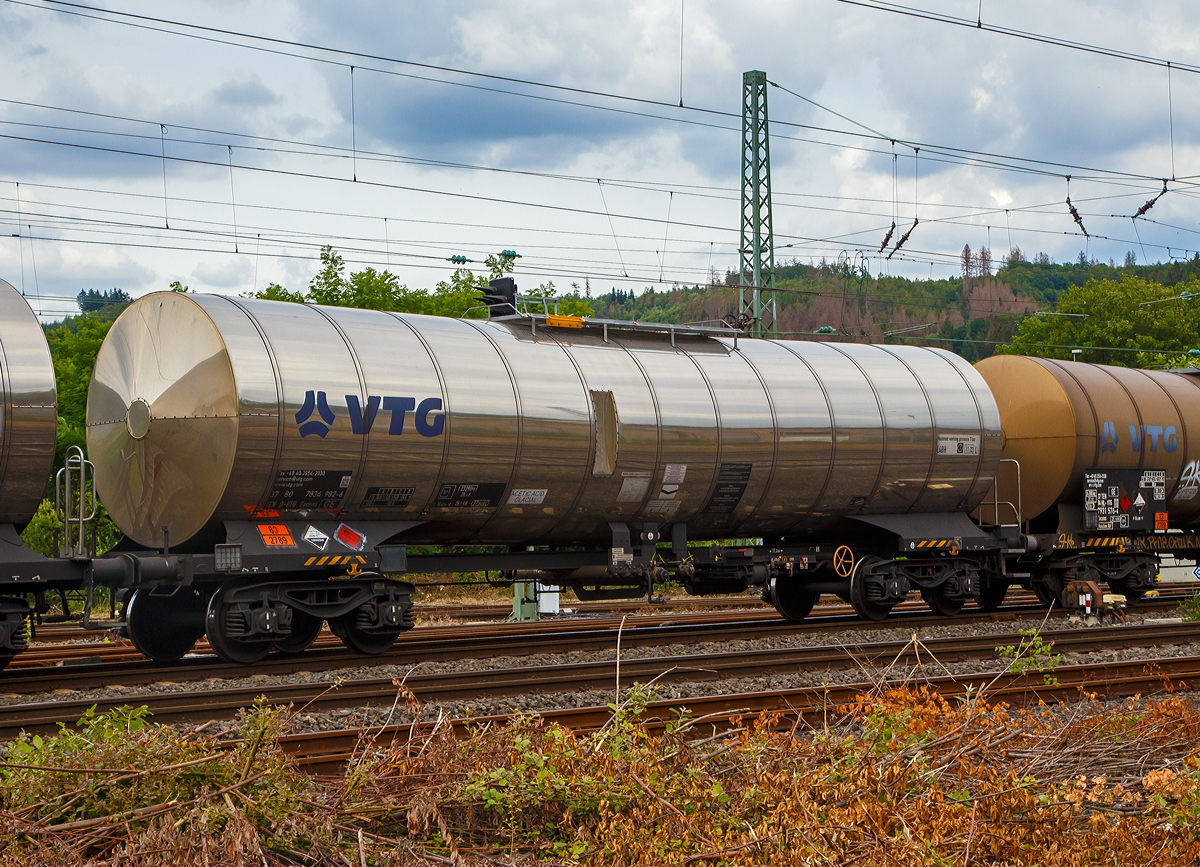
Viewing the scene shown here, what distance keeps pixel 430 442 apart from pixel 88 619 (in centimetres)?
399

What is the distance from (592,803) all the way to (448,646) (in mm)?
8419

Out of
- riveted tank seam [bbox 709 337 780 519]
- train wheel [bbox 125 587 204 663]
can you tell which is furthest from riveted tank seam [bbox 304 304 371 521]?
riveted tank seam [bbox 709 337 780 519]

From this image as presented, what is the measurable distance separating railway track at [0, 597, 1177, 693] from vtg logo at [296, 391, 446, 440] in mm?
2674

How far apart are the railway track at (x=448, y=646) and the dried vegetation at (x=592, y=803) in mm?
5897

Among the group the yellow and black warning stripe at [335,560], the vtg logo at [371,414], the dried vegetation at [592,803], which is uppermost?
the vtg logo at [371,414]

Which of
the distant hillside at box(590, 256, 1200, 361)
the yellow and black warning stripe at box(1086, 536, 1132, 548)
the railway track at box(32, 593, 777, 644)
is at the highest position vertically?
the distant hillside at box(590, 256, 1200, 361)

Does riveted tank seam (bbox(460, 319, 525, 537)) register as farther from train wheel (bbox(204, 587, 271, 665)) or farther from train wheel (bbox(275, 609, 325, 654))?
train wheel (bbox(204, 587, 271, 665))

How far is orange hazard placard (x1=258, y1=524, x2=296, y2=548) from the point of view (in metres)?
12.0

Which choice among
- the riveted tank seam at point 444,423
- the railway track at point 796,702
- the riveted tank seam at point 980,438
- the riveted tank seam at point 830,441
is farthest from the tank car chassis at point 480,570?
the railway track at point 796,702

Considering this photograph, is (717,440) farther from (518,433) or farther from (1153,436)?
(1153,436)

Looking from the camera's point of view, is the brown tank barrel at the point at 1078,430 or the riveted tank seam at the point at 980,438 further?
the brown tank barrel at the point at 1078,430

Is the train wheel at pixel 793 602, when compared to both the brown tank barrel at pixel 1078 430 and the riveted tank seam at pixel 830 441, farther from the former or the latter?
the brown tank barrel at pixel 1078 430

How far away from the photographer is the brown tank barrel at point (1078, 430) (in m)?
17.4

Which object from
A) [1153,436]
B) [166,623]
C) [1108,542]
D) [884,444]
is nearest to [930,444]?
[884,444]
